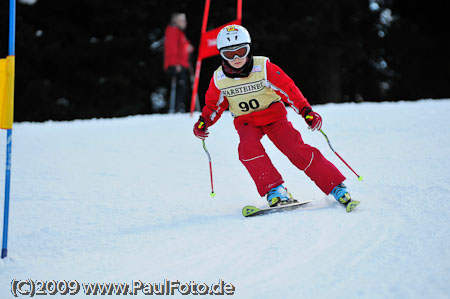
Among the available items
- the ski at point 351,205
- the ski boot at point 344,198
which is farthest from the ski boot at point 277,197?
the ski at point 351,205

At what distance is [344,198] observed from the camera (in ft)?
11.0

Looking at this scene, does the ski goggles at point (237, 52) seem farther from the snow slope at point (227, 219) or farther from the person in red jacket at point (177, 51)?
the person in red jacket at point (177, 51)

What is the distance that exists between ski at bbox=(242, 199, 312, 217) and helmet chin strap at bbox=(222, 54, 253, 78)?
0.92 m

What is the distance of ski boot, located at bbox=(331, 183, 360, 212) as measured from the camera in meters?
3.25

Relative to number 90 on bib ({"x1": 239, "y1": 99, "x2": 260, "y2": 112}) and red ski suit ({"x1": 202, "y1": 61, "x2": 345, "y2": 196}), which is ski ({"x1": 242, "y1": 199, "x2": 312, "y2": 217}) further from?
number 90 on bib ({"x1": 239, "y1": 99, "x2": 260, "y2": 112})

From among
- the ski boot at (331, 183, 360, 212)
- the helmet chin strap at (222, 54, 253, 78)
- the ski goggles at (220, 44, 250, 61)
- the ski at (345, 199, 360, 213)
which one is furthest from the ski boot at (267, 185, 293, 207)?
the ski goggles at (220, 44, 250, 61)

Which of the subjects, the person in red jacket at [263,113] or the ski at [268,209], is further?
the person in red jacket at [263,113]

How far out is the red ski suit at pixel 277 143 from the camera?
3523 millimetres

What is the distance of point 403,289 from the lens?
83.3 inches

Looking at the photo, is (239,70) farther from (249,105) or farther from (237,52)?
(249,105)

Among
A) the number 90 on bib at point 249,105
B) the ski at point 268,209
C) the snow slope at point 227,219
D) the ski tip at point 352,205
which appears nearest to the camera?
the snow slope at point 227,219

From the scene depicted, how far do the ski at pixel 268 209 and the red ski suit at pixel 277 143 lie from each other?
17 cm

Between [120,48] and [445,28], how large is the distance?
998 cm

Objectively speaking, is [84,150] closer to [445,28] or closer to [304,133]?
[304,133]
